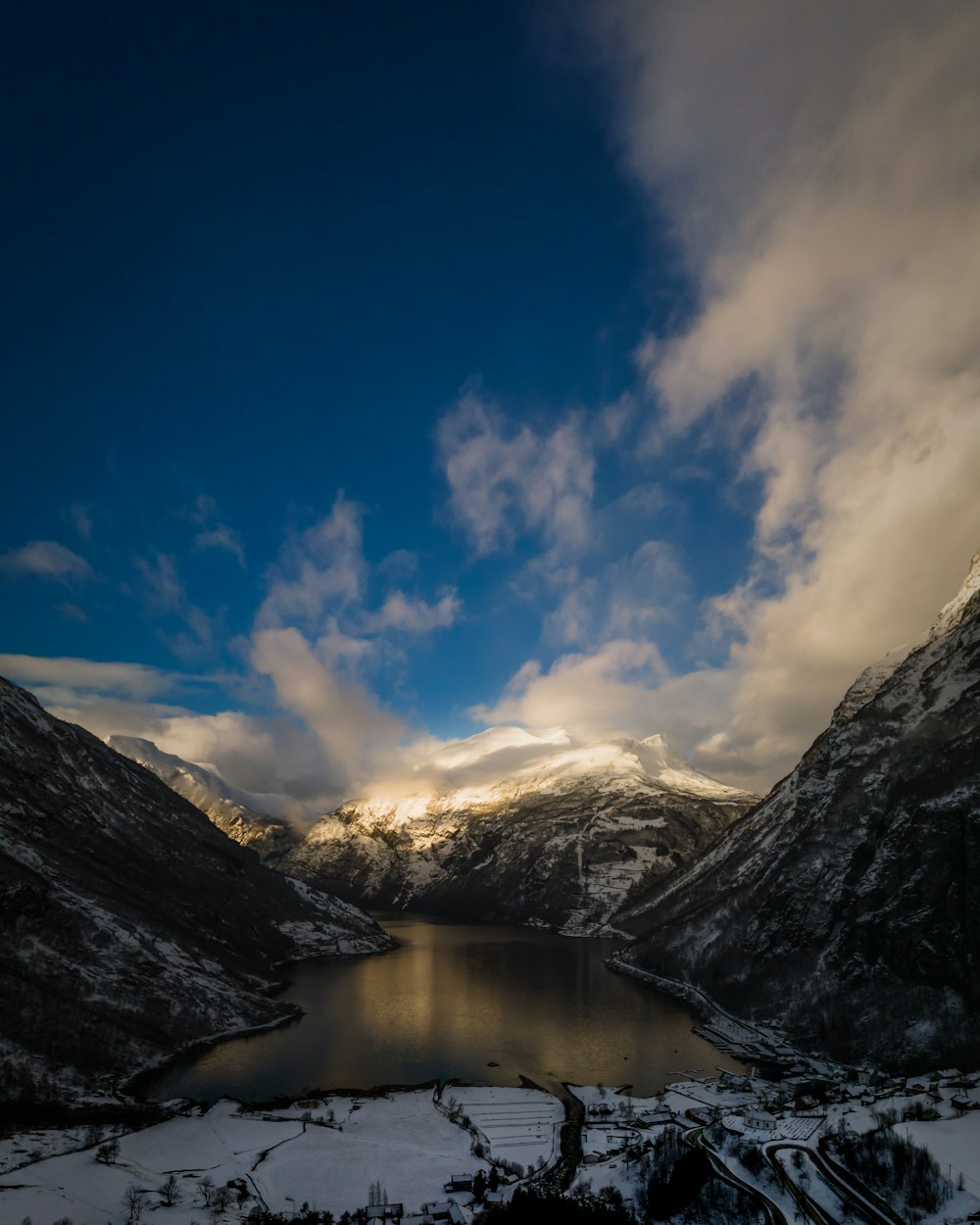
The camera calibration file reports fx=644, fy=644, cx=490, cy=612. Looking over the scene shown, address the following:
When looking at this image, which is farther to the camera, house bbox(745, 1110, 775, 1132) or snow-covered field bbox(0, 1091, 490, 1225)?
house bbox(745, 1110, 775, 1132)

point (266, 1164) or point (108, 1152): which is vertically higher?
point (108, 1152)

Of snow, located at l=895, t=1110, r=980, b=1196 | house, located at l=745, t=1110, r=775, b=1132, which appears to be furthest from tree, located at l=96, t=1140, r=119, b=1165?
snow, located at l=895, t=1110, r=980, b=1196

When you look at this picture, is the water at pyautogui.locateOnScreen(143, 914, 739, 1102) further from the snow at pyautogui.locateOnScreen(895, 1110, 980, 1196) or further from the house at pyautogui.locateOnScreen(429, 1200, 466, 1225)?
the snow at pyautogui.locateOnScreen(895, 1110, 980, 1196)

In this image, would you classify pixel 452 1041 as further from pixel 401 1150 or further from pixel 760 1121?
pixel 760 1121

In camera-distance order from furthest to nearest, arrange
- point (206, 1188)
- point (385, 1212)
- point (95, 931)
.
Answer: point (95, 931)
point (206, 1188)
point (385, 1212)

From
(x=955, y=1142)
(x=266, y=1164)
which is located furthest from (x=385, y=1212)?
(x=955, y=1142)

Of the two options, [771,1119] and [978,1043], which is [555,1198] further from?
[978,1043]

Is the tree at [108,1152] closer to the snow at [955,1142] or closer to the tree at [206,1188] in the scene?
the tree at [206,1188]
